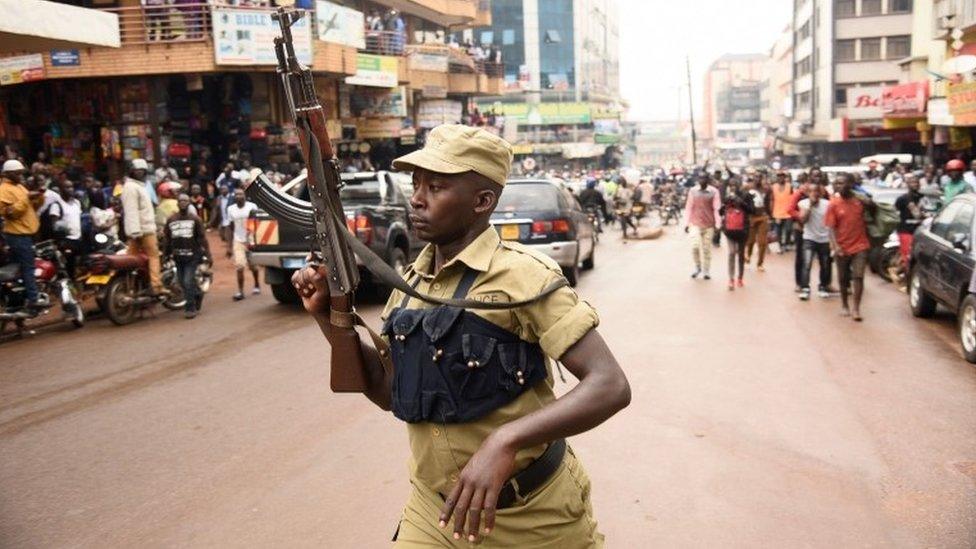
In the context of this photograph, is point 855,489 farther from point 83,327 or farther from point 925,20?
point 925,20

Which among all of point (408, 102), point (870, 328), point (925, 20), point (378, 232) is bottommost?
point (870, 328)

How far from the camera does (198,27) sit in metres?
20.1

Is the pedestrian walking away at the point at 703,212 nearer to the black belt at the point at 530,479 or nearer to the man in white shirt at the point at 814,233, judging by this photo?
the man in white shirt at the point at 814,233

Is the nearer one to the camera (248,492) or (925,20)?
(248,492)

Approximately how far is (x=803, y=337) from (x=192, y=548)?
270 inches

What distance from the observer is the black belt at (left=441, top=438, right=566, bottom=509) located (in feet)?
6.91

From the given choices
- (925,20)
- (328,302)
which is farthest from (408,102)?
(328,302)

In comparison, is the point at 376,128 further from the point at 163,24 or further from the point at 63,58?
the point at 63,58

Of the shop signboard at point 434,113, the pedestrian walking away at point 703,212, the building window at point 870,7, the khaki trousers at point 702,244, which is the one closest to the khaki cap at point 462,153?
the pedestrian walking away at point 703,212

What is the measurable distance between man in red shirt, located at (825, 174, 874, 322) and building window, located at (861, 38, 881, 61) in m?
53.8

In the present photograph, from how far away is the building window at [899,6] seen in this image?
5691 cm

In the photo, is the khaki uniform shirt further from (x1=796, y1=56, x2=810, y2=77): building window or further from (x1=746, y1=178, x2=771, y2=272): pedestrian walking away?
(x1=796, y1=56, x2=810, y2=77): building window

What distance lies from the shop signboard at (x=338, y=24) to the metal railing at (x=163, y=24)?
3.28 m

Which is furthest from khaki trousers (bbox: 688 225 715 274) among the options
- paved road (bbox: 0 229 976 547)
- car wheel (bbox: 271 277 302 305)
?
car wheel (bbox: 271 277 302 305)
